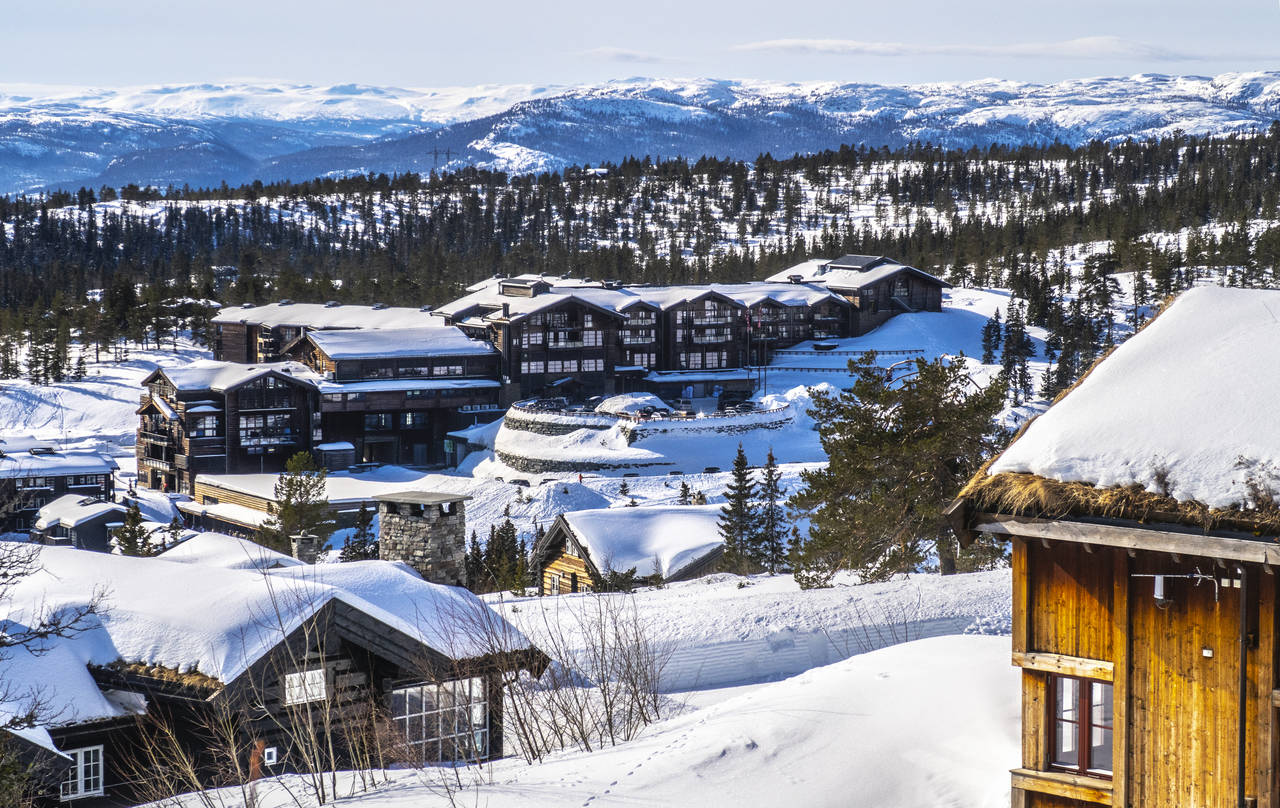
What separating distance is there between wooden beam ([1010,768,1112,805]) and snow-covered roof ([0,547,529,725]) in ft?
17.7

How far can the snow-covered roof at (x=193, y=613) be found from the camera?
11.3 metres

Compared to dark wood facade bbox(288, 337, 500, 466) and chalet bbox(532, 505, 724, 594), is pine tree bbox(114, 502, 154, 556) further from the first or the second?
dark wood facade bbox(288, 337, 500, 466)

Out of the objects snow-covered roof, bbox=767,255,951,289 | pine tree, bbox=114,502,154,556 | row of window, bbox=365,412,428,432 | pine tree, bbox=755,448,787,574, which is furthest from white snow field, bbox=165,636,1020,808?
snow-covered roof, bbox=767,255,951,289

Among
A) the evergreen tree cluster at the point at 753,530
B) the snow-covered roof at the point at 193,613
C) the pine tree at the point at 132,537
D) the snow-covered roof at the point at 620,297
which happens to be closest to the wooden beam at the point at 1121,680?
the snow-covered roof at the point at 193,613

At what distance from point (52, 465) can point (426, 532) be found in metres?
37.4

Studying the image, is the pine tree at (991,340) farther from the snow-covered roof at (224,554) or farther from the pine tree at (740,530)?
the snow-covered roof at (224,554)

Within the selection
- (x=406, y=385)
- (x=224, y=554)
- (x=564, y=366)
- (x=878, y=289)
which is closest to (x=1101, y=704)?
(x=224, y=554)

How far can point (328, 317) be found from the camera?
7656cm

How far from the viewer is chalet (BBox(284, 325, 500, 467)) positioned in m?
62.6

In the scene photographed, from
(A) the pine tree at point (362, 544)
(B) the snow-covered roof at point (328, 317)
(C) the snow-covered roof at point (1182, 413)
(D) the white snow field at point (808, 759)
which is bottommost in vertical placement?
(A) the pine tree at point (362, 544)

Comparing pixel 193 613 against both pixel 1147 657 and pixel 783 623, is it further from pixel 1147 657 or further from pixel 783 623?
pixel 1147 657

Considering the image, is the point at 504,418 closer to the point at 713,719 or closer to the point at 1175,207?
the point at 713,719

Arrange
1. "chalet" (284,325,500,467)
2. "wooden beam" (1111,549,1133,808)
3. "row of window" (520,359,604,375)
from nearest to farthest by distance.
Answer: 1. "wooden beam" (1111,549,1133,808)
2. "chalet" (284,325,500,467)
3. "row of window" (520,359,604,375)

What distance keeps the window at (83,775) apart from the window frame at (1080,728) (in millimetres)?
7870
